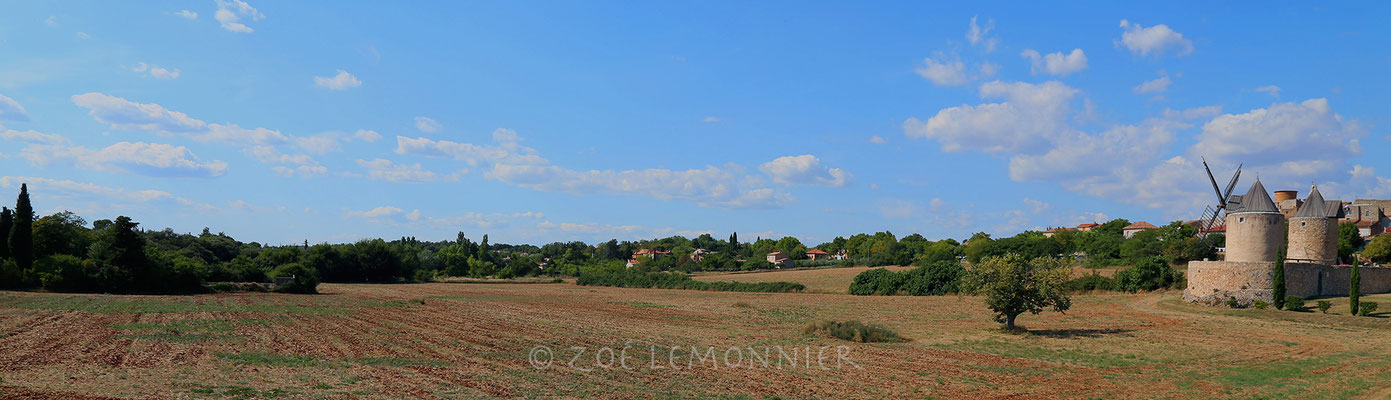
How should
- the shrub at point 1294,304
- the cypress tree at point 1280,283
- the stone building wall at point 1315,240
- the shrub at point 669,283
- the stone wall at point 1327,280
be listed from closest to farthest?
1. the shrub at point 1294,304
2. the cypress tree at point 1280,283
3. the stone wall at point 1327,280
4. the stone building wall at point 1315,240
5. the shrub at point 669,283

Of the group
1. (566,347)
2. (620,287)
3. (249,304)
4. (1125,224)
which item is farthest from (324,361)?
(1125,224)

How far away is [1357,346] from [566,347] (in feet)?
92.0

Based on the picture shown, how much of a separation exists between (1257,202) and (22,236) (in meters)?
83.0

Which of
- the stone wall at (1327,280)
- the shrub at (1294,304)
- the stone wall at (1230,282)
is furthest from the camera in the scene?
the stone wall at (1327,280)

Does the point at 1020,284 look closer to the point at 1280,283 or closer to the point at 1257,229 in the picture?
the point at 1280,283

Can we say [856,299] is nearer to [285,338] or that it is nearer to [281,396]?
[285,338]

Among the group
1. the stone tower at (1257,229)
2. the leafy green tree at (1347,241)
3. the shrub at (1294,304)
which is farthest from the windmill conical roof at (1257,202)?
the leafy green tree at (1347,241)

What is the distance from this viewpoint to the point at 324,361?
20.5 meters

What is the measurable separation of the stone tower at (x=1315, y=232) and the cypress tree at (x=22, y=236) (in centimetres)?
8582

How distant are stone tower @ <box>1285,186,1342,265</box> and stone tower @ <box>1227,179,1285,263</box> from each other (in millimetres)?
3960

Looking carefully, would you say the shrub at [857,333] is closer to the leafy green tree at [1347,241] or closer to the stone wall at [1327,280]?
the stone wall at [1327,280]

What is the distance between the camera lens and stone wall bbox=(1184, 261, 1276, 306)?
4194 centimetres

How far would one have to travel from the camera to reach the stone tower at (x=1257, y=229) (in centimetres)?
4447

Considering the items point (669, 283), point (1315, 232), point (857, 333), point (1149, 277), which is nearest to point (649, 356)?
point (857, 333)
